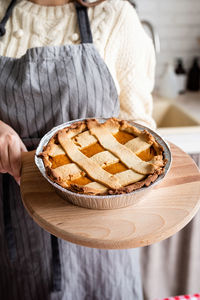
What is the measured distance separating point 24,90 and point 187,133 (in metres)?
0.63

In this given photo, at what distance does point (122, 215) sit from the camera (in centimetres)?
50

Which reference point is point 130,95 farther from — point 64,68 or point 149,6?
point 149,6

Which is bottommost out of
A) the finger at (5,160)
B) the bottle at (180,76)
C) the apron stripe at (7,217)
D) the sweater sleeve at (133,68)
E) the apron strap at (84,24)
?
the apron stripe at (7,217)

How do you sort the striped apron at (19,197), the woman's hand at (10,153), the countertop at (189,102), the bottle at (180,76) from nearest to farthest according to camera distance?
the woman's hand at (10,153) → the striped apron at (19,197) → the countertop at (189,102) → the bottle at (180,76)

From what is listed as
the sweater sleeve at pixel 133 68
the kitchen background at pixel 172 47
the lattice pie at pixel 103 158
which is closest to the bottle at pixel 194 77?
the kitchen background at pixel 172 47

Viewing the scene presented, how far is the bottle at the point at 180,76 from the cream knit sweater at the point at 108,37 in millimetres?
985

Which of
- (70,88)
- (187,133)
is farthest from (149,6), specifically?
(70,88)

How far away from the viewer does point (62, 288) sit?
90cm

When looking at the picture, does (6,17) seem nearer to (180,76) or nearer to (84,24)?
(84,24)

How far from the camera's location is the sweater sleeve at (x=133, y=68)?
80 cm

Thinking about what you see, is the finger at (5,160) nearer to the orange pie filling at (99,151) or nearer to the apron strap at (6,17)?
the orange pie filling at (99,151)

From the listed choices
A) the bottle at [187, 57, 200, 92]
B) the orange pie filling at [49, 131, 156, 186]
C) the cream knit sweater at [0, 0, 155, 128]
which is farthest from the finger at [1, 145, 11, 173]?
the bottle at [187, 57, 200, 92]

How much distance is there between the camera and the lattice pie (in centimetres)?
51

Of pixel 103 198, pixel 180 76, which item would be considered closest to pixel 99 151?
pixel 103 198
